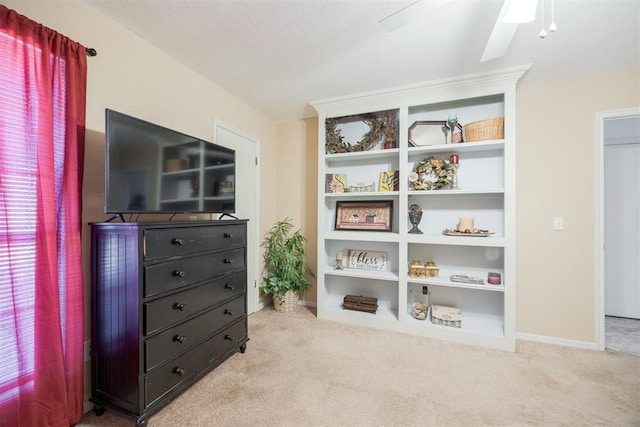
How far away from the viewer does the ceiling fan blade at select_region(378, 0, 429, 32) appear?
1.17 m

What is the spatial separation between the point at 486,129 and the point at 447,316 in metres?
1.80

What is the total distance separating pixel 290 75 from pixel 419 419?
274cm

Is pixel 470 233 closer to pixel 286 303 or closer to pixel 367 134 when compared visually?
pixel 367 134

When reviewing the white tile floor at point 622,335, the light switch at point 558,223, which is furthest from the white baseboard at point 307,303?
the white tile floor at point 622,335

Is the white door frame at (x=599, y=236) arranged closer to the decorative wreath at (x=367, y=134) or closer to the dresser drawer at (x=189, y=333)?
the decorative wreath at (x=367, y=134)

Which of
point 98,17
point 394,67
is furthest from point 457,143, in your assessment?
point 98,17

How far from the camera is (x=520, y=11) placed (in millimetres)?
1126

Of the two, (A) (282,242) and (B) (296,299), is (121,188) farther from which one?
(B) (296,299)

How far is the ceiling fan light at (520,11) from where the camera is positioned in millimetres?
1093

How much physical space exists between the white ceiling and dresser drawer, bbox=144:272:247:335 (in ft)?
5.81

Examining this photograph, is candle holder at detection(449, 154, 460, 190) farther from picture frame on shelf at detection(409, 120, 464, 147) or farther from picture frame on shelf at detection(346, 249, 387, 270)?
picture frame on shelf at detection(346, 249, 387, 270)

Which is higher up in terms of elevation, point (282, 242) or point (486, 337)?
point (282, 242)

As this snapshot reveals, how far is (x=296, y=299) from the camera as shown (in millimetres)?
3232


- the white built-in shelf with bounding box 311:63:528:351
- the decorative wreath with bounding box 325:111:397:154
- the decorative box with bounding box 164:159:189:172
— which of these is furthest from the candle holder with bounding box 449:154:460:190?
the decorative box with bounding box 164:159:189:172
